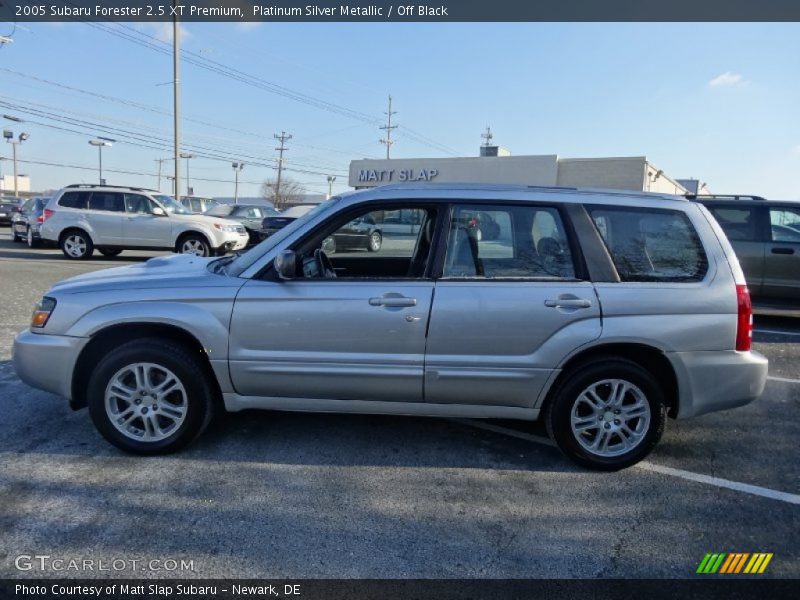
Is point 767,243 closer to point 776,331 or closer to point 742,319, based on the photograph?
point 776,331

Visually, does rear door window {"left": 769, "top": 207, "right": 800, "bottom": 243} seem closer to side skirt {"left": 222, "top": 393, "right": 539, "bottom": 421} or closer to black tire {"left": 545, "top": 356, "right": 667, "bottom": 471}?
black tire {"left": 545, "top": 356, "right": 667, "bottom": 471}

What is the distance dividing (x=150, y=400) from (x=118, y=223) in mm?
12346

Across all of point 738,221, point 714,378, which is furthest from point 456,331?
point 738,221

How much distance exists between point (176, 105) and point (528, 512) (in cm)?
2318

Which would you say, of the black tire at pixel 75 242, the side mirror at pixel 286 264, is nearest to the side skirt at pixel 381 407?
the side mirror at pixel 286 264

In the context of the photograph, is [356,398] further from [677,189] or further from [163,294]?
[677,189]

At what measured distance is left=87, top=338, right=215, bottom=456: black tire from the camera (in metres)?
3.37

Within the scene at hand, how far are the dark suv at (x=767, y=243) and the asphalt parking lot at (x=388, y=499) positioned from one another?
4.24 meters

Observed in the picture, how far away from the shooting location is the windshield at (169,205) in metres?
14.4

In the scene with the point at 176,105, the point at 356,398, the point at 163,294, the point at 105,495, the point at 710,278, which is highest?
the point at 176,105

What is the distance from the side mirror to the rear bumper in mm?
2413

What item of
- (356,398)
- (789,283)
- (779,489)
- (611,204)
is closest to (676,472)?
(779,489)

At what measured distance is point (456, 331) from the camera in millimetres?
3314

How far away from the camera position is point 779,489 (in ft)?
10.8
